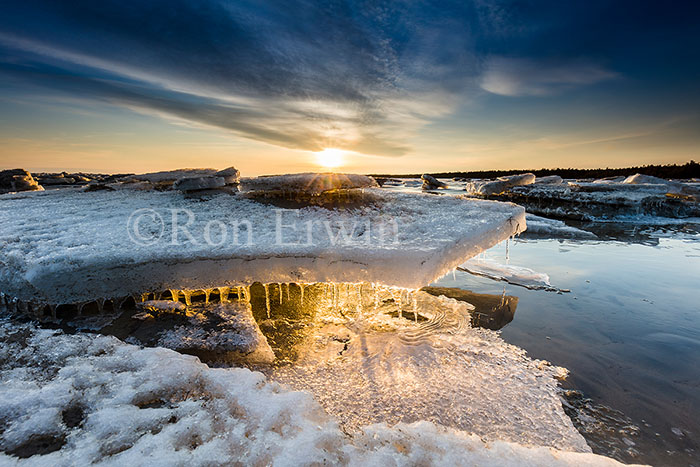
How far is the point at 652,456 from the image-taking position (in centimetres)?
153

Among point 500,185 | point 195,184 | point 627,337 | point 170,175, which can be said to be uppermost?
point 170,175

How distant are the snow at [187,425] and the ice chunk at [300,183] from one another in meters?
2.23

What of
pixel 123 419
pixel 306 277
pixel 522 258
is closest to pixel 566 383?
pixel 306 277

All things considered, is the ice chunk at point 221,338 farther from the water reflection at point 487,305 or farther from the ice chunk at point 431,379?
the water reflection at point 487,305

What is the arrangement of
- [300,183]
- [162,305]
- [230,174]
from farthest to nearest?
[230,174] → [300,183] → [162,305]

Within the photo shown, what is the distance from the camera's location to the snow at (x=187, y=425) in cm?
126

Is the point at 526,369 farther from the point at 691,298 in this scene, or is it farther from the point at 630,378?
the point at 691,298

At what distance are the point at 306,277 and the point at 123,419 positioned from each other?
→ 1318mm

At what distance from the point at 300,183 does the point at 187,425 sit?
8.80 ft

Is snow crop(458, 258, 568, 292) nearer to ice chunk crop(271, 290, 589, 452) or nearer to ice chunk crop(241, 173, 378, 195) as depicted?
ice chunk crop(271, 290, 589, 452)

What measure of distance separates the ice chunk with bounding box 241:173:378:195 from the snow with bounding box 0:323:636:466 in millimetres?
2233

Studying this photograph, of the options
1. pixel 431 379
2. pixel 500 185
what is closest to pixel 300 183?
pixel 431 379

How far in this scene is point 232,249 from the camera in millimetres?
2297

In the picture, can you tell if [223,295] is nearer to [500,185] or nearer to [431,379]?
[431,379]
